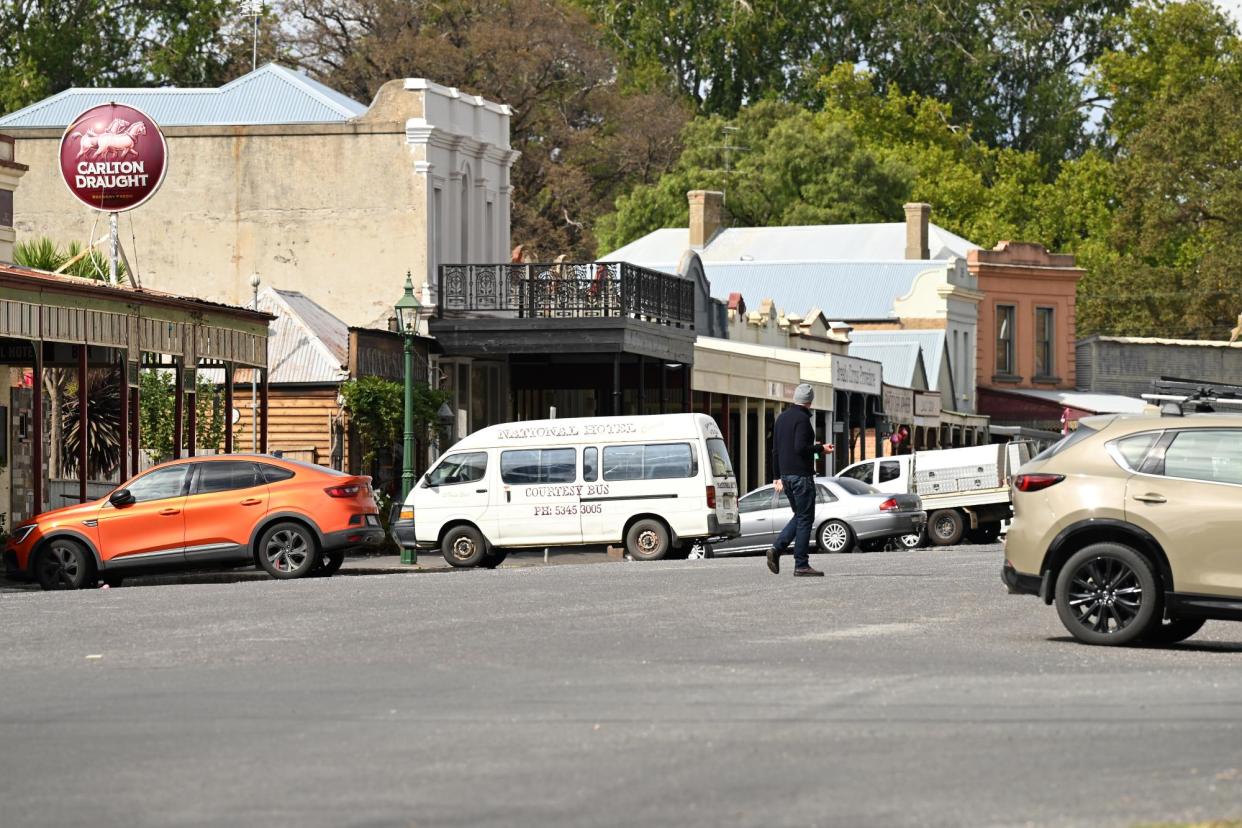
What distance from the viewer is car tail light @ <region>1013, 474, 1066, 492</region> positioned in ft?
52.7

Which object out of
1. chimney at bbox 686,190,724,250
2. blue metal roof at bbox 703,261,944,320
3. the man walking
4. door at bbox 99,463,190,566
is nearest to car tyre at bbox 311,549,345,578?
door at bbox 99,463,190,566

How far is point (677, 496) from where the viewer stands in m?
30.4

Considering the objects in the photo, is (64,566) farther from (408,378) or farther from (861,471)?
(861,471)

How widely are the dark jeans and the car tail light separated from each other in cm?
653

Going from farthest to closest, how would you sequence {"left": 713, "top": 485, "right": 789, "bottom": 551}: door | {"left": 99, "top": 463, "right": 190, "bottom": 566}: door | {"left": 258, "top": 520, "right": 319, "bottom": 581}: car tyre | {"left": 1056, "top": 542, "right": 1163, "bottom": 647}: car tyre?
{"left": 713, "top": 485, "right": 789, "bottom": 551}: door → {"left": 258, "top": 520, "right": 319, "bottom": 581}: car tyre → {"left": 99, "top": 463, "right": 190, "bottom": 566}: door → {"left": 1056, "top": 542, "right": 1163, "bottom": 647}: car tyre

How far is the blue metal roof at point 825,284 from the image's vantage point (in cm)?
7162

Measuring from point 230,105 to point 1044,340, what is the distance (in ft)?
121

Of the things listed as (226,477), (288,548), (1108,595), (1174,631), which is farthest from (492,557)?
(1108,595)

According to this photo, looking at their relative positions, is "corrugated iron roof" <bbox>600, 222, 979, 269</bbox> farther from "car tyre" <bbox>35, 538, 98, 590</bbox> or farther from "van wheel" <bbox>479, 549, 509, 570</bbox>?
"car tyre" <bbox>35, 538, 98, 590</bbox>

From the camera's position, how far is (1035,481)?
53.0ft

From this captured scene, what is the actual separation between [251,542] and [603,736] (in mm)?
16128

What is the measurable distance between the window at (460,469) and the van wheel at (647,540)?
202cm

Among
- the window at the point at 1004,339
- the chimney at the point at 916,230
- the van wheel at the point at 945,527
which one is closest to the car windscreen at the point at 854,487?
the van wheel at the point at 945,527

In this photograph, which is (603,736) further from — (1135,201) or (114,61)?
(1135,201)
